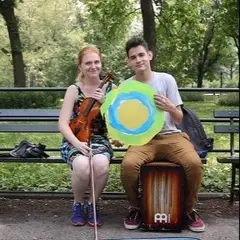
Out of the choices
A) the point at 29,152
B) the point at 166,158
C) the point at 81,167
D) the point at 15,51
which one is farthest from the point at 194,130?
the point at 15,51

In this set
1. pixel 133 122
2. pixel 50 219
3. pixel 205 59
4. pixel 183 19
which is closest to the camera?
pixel 133 122

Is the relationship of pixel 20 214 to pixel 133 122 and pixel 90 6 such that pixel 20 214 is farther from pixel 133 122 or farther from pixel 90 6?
pixel 90 6

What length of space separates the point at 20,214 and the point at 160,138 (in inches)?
57.3

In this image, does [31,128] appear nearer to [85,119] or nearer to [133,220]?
[85,119]

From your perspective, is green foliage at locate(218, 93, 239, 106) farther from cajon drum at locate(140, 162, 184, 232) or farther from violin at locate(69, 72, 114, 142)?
violin at locate(69, 72, 114, 142)

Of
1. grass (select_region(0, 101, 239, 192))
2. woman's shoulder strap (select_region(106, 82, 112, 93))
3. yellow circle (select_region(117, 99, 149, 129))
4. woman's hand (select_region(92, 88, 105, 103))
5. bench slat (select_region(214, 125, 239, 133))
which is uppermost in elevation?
woman's shoulder strap (select_region(106, 82, 112, 93))

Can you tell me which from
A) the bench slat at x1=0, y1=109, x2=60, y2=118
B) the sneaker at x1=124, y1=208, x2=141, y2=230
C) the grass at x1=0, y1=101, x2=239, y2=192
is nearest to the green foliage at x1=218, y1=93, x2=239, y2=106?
the grass at x1=0, y1=101, x2=239, y2=192

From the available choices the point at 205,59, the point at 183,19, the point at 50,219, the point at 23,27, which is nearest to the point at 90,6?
the point at 183,19

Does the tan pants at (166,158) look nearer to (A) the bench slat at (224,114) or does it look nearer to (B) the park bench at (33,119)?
(B) the park bench at (33,119)

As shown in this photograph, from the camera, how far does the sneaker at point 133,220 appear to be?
388 centimetres

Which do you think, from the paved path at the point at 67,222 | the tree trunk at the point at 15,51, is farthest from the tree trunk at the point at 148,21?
the paved path at the point at 67,222

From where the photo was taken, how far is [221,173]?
18.4ft

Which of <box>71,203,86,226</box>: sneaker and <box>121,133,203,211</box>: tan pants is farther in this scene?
<box>71,203,86,226</box>: sneaker

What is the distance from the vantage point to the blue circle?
3791mm
